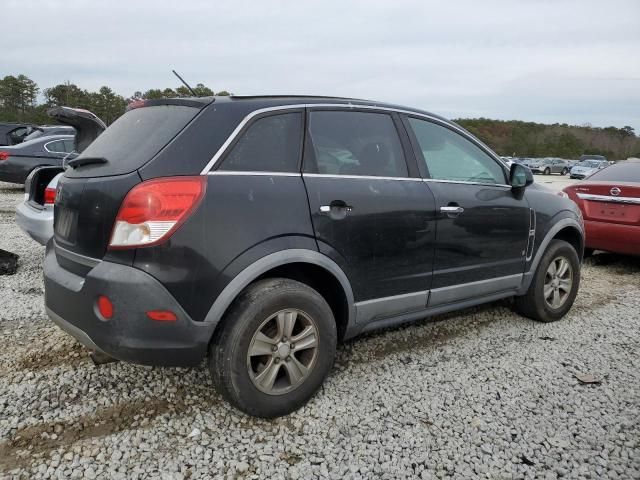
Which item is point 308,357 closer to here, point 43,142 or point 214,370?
point 214,370

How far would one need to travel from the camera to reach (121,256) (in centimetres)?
243

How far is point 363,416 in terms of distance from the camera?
2850mm

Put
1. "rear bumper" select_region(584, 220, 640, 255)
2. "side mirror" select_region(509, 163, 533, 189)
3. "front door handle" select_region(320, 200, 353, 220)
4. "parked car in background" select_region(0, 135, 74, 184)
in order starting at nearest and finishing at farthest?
"front door handle" select_region(320, 200, 353, 220) → "side mirror" select_region(509, 163, 533, 189) → "rear bumper" select_region(584, 220, 640, 255) → "parked car in background" select_region(0, 135, 74, 184)

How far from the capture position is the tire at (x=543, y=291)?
434cm

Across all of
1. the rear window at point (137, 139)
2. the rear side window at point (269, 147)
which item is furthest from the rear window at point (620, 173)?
the rear window at point (137, 139)

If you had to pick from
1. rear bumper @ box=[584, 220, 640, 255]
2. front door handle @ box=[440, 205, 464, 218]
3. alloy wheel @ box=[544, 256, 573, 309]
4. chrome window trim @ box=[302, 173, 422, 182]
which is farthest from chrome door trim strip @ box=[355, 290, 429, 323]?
rear bumper @ box=[584, 220, 640, 255]

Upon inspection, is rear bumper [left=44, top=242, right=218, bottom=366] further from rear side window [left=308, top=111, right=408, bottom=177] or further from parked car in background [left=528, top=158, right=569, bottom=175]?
parked car in background [left=528, top=158, right=569, bottom=175]

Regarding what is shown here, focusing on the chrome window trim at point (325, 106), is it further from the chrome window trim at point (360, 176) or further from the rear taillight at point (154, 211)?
the chrome window trim at point (360, 176)

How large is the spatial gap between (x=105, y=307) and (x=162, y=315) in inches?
11.5

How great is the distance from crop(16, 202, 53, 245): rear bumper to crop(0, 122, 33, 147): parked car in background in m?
12.6

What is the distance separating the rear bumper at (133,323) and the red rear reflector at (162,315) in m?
0.02

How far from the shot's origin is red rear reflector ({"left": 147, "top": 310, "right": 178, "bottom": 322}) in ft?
7.86

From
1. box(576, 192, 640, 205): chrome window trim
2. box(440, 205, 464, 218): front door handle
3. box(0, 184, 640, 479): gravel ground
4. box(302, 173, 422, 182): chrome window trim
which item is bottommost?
box(0, 184, 640, 479): gravel ground

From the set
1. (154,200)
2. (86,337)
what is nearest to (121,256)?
(154,200)
